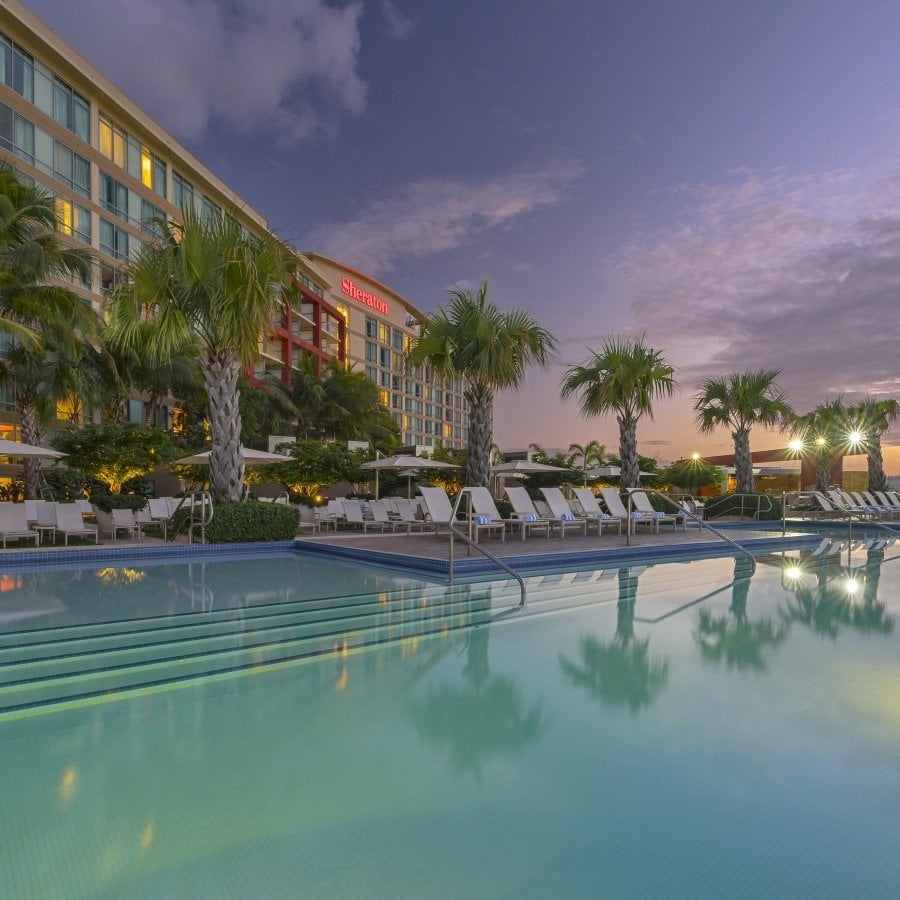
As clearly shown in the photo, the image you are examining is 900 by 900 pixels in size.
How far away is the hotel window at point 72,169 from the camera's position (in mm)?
24781

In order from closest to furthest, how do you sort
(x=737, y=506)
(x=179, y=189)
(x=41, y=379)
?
(x=41, y=379) → (x=737, y=506) → (x=179, y=189)

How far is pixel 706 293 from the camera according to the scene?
86.5 feet

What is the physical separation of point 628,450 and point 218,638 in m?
14.3

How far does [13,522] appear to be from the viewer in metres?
11.1

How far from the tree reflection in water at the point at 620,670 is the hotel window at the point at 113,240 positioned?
28.5 metres

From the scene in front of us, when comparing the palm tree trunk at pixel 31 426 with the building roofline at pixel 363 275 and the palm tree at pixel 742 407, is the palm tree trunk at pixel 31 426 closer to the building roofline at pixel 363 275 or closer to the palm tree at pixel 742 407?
the palm tree at pixel 742 407

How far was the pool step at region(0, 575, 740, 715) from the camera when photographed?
443cm

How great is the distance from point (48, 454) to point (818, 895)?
43.5 feet

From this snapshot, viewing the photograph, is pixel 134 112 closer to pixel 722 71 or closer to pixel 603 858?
pixel 722 71

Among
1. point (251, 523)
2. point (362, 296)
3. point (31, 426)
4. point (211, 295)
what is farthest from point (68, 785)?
point (362, 296)

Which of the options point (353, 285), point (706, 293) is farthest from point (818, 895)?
point (353, 285)

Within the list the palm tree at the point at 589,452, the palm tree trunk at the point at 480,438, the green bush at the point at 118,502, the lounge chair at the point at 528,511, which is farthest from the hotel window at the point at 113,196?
the palm tree at the point at 589,452

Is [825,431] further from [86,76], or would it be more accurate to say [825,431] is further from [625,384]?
[86,76]

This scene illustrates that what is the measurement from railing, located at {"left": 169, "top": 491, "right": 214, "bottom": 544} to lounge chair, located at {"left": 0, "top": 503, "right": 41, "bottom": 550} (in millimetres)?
2543
